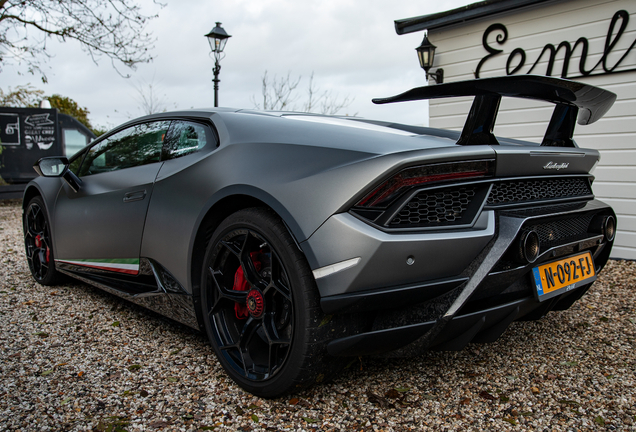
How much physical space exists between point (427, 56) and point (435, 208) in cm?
557

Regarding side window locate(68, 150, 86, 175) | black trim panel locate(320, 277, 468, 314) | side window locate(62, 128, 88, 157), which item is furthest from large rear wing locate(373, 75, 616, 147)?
side window locate(62, 128, 88, 157)

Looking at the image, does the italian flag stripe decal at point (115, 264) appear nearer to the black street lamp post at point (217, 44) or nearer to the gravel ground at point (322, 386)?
the gravel ground at point (322, 386)

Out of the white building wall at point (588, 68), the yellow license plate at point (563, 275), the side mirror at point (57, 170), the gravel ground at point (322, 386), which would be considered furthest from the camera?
the white building wall at point (588, 68)

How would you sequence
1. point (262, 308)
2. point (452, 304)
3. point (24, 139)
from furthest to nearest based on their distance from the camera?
point (24, 139) → point (262, 308) → point (452, 304)

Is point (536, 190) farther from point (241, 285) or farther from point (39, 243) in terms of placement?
point (39, 243)

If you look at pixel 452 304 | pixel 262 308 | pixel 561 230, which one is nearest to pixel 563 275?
pixel 561 230

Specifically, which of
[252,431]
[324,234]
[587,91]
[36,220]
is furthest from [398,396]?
[36,220]

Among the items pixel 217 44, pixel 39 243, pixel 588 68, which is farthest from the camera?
pixel 217 44

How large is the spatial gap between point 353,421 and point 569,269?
1.19m

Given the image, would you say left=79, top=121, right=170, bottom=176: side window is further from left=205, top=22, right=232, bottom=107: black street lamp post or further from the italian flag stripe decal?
left=205, top=22, right=232, bottom=107: black street lamp post

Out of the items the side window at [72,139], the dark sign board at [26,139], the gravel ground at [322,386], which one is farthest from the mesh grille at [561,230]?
the side window at [72,139]

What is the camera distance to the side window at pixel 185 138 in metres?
2.42

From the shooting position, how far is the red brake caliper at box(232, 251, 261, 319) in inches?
83.0

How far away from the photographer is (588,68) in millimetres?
5520
